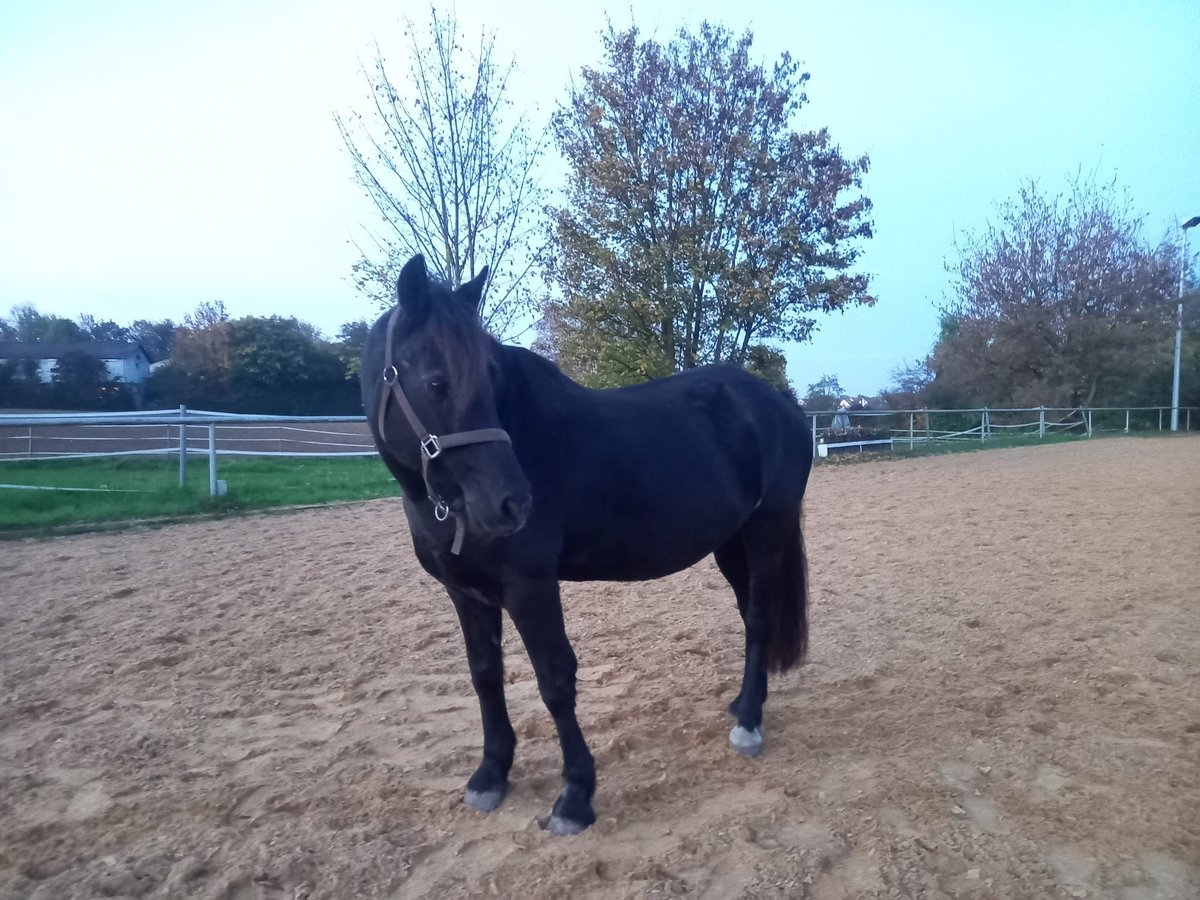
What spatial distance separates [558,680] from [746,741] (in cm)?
100

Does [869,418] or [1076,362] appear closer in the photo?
[869,418]

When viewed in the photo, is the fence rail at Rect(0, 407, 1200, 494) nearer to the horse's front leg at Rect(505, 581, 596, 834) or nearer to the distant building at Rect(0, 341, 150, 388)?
the distant building at Rect(0, 341, 150, 388)

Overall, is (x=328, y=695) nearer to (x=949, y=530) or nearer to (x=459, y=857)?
(x=459, y=857)

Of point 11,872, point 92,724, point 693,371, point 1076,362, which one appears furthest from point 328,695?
point 1076,362

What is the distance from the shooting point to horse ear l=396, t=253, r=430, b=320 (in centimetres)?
223

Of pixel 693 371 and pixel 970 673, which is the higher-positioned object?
pixel 693 371

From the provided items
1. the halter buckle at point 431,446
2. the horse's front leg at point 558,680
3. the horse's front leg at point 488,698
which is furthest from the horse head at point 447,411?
the horse's front leg at point 488,698

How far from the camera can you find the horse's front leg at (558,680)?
2434 millimetres

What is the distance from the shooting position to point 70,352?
19266 mm

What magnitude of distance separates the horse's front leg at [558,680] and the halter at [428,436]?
0.30 m

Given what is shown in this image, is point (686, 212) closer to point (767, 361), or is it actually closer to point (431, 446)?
point (767, 361)

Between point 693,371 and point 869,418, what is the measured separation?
20.3 metres

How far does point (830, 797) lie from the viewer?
2.66 meters

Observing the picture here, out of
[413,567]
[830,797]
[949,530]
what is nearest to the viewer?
[830,797]
